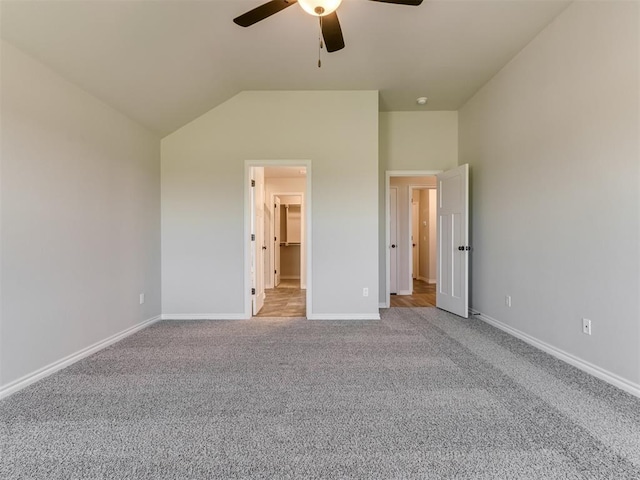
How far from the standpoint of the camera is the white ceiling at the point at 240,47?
6.63ft

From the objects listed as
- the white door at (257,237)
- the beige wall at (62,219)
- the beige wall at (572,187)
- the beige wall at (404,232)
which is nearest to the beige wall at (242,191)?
the white door at (257,237)

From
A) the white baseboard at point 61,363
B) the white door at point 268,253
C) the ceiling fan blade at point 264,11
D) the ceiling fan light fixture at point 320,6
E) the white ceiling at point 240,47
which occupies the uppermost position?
the white ceiling at point 240,47

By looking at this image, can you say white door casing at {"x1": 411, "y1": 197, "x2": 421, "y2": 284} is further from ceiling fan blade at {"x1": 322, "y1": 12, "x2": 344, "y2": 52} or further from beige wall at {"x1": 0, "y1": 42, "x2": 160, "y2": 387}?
beige wall at {"x1": 0, "y1": 42, "x2": 160, "y2": 387}

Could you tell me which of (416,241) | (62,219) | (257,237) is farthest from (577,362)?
(416,241)

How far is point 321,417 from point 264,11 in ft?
8.22

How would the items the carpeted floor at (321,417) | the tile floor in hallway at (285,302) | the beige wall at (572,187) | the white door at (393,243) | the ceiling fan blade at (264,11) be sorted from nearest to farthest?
the carpeted floor at (321,417) → the ceiling fan blade at (264,11) → the beige wall at (572,187) → the tile floor in hallway at (285,302) → the white door at (393,243)

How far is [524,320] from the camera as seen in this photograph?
110 inches

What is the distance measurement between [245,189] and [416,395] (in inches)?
113

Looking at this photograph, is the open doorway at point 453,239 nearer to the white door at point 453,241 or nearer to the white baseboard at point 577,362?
the white door at point 453,241

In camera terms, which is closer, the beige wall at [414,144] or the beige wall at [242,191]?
the beige wall at [242,191]

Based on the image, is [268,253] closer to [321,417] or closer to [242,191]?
[242,191]

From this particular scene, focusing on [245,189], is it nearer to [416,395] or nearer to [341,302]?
[341,302]

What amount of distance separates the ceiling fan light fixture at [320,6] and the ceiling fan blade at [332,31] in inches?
4.7

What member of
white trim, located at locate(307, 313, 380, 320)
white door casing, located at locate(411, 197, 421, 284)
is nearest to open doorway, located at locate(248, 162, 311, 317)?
white trim, located at locate(307, 313, 380, 320)
